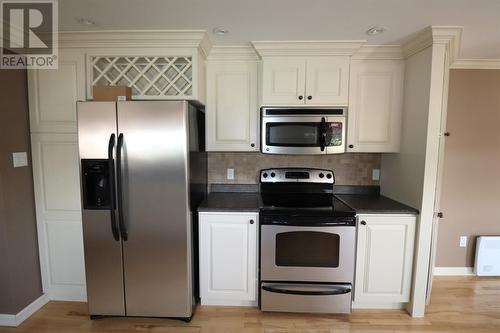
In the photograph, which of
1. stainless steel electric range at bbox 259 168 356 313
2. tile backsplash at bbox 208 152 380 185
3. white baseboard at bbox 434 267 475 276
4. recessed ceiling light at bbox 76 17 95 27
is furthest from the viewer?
white baseboard at bbox 434 267 475 276

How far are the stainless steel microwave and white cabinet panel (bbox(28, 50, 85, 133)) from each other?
5.13ft

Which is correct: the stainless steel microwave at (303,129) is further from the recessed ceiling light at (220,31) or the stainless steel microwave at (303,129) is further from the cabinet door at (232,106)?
the recessed ceiling light at (220,31)

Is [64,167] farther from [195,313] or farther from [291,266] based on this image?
[291,266]

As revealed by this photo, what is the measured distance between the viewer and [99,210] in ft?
6.11

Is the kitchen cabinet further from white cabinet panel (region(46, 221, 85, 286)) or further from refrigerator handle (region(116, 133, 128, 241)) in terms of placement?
white cabinet panel (region(46, 221, 85, 286))

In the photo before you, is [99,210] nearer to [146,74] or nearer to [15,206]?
[15,206]

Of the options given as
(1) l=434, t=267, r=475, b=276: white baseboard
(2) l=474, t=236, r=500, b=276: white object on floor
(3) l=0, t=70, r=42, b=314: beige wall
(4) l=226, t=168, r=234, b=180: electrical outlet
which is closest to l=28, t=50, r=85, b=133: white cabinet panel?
(3) l=0, t=70, r=42, b=314: beige wall

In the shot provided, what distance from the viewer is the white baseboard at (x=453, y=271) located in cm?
269

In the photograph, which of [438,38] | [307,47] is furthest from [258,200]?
[438,38]

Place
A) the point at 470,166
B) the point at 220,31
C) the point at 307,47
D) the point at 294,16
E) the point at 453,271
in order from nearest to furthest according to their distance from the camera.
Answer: the point at 294,16 → the point at 220,31 → the point at 307,47 → the point at 470,166 → the point at 453,271

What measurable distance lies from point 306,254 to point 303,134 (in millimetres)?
1011

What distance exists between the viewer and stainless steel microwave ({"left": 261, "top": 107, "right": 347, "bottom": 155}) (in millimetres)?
2166

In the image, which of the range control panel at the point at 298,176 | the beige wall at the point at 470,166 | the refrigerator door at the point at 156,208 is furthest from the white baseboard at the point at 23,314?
the beige wall at the point at 470,166

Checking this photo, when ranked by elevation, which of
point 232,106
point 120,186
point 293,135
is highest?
point 232,106
